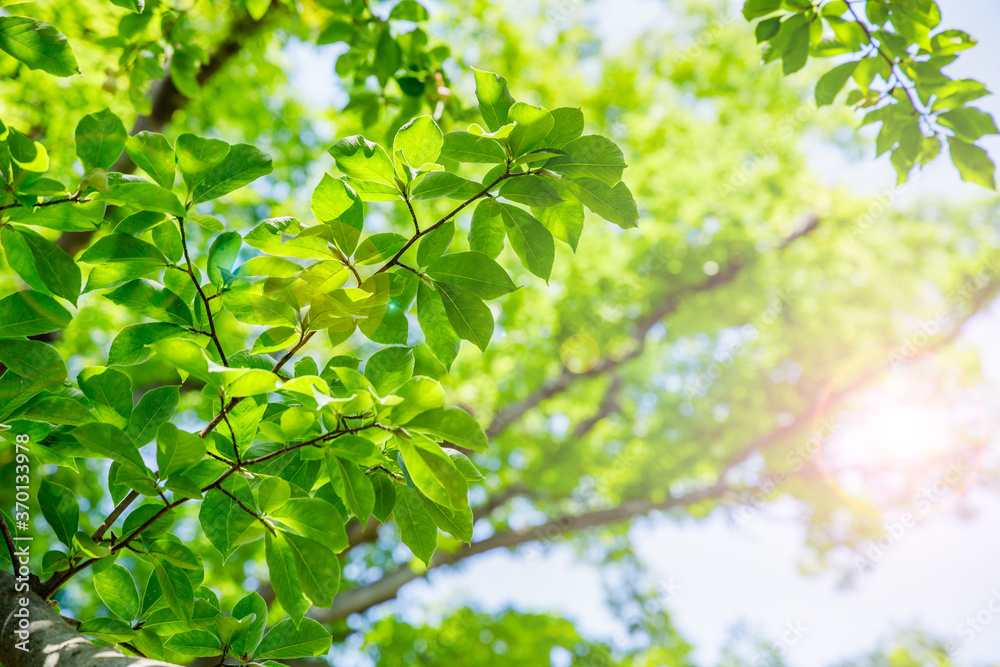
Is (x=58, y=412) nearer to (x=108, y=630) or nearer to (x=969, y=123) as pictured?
(x=108, y=630)

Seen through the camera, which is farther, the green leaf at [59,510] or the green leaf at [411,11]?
the green leaf at [411,11]

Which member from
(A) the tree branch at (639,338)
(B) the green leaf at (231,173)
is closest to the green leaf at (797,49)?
(B) the green leaf at (231,173)

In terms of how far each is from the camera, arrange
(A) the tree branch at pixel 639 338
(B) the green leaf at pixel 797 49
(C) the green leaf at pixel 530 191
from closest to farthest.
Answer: (C) the green leaf at pixel 530 191, (B) the green leaf at pixel 797 49, (A) the tree branch at pixel 639 338

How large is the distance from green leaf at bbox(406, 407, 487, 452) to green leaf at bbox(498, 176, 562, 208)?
1.21 feet

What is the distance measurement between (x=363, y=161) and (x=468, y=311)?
0.30 metres

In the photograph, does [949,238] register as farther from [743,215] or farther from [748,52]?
[748,52]

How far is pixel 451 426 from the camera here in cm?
74

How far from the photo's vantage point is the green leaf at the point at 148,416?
892mm

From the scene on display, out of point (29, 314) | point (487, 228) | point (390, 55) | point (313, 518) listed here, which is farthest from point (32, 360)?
point (390, 55)

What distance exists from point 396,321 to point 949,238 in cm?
1232

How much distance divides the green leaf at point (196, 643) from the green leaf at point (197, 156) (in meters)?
0.82

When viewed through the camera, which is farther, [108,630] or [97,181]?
[108,630]

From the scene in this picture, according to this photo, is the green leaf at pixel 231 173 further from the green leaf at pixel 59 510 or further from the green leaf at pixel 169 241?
the green leaf at pixel 59 510

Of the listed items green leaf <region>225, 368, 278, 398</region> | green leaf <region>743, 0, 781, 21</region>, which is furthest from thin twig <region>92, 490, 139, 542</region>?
green leaf <region>743, 0, 781, 21</region>
